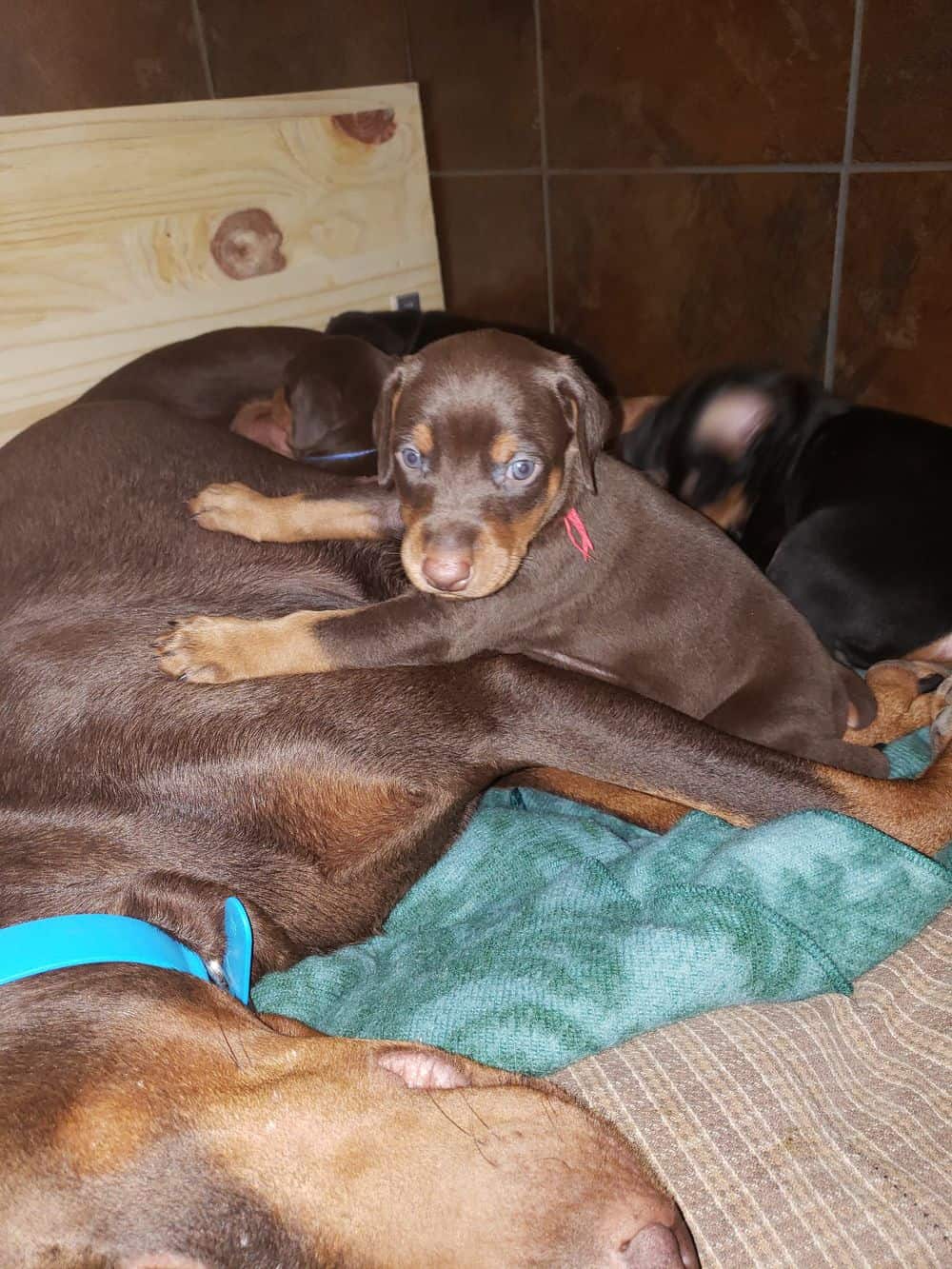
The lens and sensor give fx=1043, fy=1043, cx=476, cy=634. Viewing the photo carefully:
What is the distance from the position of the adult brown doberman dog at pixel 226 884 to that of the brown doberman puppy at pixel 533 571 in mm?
95

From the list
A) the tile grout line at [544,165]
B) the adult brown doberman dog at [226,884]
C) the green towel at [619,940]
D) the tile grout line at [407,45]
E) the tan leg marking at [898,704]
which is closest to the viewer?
the adult brown doberman dog at [226,884]

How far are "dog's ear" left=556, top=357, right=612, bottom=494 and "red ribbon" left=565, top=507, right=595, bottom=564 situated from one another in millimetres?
77

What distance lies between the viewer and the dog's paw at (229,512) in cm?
248

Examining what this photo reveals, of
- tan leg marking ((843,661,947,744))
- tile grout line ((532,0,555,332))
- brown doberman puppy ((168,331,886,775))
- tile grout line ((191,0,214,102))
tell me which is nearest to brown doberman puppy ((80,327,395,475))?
brown doberman puppy ((168,331,886,775))

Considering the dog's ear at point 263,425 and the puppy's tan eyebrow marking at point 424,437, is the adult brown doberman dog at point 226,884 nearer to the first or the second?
the puppy's tan eyebrow marking at point 424,437

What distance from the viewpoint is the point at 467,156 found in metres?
5.63

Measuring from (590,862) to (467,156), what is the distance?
455 centimetres

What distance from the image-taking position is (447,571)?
2043mm

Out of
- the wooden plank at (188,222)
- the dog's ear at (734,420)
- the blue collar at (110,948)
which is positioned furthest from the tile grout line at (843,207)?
the blue collar at (110,948)

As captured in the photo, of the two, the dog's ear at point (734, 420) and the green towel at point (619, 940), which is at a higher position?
the dog's ear at point (734, 420)

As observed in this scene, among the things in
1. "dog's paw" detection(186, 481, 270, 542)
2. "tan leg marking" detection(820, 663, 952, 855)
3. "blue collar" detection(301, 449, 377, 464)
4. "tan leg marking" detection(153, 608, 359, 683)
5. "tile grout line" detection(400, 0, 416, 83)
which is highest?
"tile grout line" detection(400, 0, 416, 83)

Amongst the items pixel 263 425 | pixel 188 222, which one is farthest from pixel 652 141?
pixel 263 425

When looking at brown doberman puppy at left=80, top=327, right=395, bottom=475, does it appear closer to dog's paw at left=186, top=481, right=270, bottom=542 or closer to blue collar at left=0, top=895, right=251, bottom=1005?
dog's paw at left=186, top=481, right=270, bottom=542

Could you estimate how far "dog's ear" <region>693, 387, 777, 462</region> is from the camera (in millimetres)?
3697
